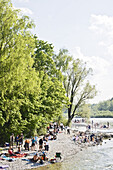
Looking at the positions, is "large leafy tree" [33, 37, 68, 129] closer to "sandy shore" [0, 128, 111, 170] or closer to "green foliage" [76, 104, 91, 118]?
"sandy shore" [0, 128, 111, 170]

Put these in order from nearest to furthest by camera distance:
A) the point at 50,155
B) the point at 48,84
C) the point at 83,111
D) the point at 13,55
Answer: the point at 13,55 → the point at 50,155 → the point at 48,84 → the point at 83,111

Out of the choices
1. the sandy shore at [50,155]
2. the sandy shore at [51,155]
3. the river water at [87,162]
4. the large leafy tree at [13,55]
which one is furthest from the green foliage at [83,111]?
the large leafy tree at [13,55]

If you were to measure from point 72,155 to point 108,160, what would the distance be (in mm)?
4276

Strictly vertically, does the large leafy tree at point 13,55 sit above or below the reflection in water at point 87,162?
above

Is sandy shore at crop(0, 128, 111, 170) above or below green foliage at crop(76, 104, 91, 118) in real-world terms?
below

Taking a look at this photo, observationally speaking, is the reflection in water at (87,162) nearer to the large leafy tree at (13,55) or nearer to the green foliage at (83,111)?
the large leafy tree at (13,55)

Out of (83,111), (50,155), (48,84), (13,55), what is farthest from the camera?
(83,111)

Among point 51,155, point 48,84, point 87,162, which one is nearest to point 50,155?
point 51,155

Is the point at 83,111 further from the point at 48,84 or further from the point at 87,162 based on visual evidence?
the point at 87,162

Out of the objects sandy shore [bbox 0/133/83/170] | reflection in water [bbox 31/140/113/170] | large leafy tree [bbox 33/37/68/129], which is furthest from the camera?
large leafy tree [bbox 33/37/68/129]

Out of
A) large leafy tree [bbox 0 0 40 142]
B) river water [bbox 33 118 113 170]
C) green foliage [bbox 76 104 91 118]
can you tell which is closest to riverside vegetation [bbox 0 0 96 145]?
large leafy tree [bbox 0 0 40 142]

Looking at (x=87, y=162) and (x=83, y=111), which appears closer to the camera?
(x=87, y=162)

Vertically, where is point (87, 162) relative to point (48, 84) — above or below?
below

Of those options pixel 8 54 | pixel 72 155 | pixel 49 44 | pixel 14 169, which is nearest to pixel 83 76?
pixel 49 44
